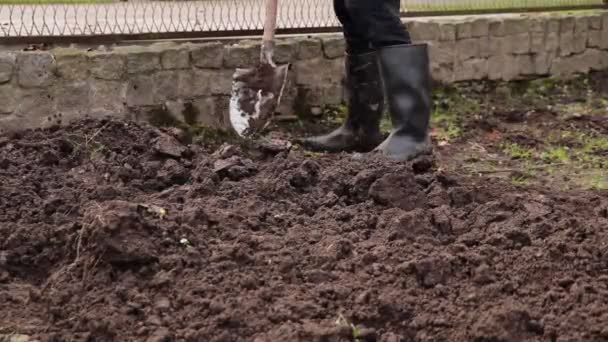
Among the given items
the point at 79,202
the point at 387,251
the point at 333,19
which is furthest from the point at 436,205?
the point at 333,19

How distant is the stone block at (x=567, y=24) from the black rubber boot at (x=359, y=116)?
7.61ft

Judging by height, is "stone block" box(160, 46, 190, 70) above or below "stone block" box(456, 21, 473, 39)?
above

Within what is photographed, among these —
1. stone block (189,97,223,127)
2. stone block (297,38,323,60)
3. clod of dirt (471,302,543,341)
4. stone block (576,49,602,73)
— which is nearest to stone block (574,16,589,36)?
stone block (576,49,602,73)

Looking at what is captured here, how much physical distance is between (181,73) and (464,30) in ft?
6.74

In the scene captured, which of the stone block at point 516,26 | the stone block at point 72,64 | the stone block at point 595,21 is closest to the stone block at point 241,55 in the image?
the stone block at point 72,64

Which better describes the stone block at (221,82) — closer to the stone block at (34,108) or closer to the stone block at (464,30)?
the stone block at (34,108)

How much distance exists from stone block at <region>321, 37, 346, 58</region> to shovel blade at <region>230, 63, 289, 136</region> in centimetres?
73

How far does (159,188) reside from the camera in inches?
137

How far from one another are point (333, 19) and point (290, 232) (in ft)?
9.60

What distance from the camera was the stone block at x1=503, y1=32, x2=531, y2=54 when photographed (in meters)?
6.03

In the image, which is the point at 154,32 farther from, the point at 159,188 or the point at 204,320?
the point at 204,320

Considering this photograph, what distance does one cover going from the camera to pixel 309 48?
16.5 ft

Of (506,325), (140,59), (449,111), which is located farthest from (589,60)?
(506,325)

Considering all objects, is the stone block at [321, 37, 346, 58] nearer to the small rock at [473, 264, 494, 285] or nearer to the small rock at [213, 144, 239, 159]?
the small rock at [213, 144, 239, 159]
